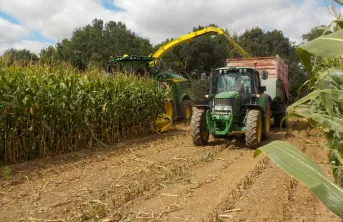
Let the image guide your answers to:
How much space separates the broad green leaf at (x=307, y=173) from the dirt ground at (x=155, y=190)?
152cm

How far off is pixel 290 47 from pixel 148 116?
31.5 metres

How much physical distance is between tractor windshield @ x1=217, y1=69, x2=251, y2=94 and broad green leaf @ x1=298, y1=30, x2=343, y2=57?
23.8 ft

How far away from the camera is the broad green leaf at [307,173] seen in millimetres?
938

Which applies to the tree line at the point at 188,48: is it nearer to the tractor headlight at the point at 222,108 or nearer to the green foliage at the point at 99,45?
the green foliage at the point at 99,45

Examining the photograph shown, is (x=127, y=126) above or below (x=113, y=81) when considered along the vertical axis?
below

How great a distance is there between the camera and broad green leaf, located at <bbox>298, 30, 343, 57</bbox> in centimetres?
92

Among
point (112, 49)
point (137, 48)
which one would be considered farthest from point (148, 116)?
point (137, 48)

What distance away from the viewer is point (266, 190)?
4.51 m

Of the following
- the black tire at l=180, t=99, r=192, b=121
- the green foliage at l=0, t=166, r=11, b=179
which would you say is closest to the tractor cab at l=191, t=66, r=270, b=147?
the green foliage at l=0, t=166, r=11, b=179

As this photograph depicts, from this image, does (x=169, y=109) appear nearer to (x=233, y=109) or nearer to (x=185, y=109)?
(x=185, y=109)

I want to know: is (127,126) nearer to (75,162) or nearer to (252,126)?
(75,162)

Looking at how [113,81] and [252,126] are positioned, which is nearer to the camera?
[252,126]

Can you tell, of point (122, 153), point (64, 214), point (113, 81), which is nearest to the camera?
point (64, 214)

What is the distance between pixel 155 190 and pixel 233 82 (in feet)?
15.2
